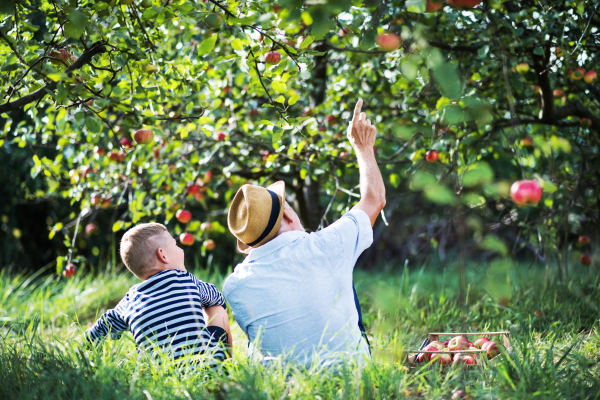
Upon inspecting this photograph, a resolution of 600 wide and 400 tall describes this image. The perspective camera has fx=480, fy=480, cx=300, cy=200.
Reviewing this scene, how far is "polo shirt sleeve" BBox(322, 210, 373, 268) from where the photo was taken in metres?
1.64

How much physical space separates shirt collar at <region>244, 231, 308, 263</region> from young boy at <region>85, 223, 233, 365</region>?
317mm

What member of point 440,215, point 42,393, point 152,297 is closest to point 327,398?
point 152,297

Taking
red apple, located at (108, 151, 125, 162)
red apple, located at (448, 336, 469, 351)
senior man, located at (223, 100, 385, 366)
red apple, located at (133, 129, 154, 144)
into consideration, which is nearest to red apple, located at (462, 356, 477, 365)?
red apple, located at (448, 336, 469, 351)

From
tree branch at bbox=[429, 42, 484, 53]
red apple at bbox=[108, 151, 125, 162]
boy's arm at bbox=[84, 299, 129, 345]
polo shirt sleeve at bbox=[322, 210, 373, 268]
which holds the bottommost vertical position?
boy's arm at bbox=[84, 299, 129, 345]

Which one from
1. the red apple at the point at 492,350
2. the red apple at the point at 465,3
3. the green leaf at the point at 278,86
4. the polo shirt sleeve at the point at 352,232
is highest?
the red apple at the point at 465,3

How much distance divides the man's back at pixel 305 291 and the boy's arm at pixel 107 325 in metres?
0.56

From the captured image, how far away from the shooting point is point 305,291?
163 cm

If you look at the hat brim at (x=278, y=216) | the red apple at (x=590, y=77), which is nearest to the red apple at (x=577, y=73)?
the red apple at (x=590, y=77)

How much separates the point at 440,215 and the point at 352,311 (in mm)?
5952

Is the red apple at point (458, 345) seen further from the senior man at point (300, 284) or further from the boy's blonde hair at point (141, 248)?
the boy's blonde hair at point (141, 248)

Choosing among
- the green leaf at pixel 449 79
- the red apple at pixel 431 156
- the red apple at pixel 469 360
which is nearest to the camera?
the green leaf at pixel 449 79

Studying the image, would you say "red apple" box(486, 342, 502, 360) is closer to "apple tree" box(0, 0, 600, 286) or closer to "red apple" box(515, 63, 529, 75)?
"apple tree" box(0, 0, 600, 286)

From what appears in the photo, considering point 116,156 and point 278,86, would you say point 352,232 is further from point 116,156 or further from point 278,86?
point 116,156

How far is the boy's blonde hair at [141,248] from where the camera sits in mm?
1919
